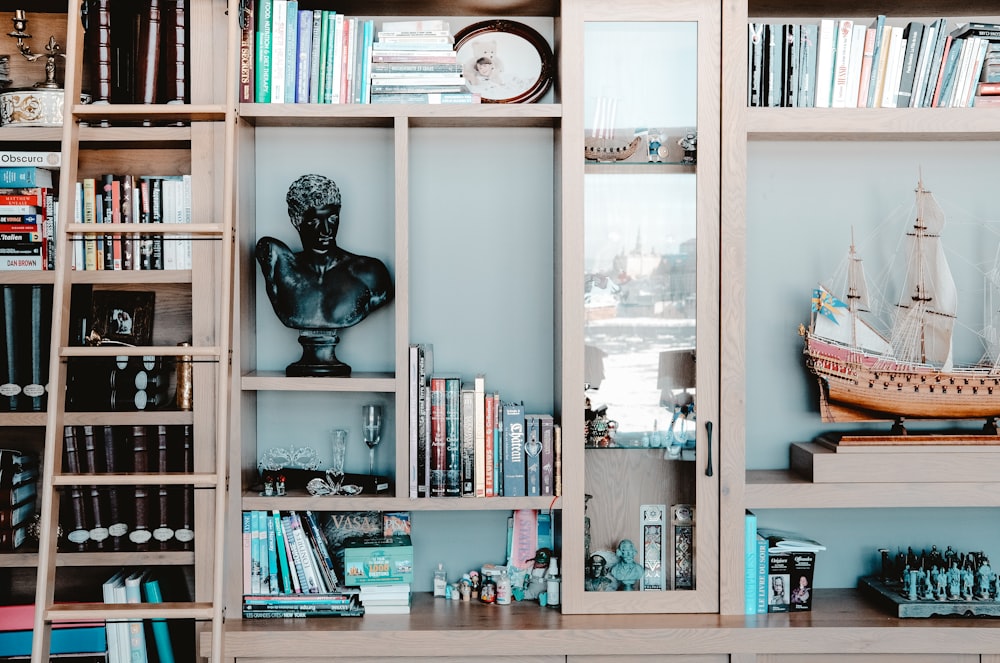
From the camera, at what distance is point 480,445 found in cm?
249

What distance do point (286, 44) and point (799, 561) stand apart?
6.59ft

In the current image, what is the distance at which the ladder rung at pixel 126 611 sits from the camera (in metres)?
2.21

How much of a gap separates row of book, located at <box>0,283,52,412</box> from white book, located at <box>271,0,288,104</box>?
84 centimetres

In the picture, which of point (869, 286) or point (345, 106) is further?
point (869, 286)

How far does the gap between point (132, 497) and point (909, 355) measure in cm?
222

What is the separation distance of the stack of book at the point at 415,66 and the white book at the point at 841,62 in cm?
102

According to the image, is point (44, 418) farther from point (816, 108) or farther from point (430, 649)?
point (816, 108)

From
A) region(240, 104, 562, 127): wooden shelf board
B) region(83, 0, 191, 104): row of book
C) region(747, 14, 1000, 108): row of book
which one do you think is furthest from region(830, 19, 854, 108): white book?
region(83, 0, 191, 104): row of book

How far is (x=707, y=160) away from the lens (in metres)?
2.42

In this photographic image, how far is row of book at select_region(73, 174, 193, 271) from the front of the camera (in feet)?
7.96

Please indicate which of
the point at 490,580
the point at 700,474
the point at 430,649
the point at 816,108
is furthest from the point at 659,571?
the point at 816,108

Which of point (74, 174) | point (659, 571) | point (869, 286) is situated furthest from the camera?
point (869, 286)

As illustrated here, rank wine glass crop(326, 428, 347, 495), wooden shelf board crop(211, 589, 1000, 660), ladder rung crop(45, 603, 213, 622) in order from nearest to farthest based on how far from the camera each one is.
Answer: ladder rung crop(45, 603, 213, 622)
wooden shelf board crop(211, 589, 1000, 660)
wine glass crop(326, 428, 347, 495)

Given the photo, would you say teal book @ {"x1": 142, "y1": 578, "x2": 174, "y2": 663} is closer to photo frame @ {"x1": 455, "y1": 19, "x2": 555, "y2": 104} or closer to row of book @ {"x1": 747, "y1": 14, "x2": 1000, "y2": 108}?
photo frame @ {"x1": 455, "y1": 19, "x2": 555, "y2": 104}
